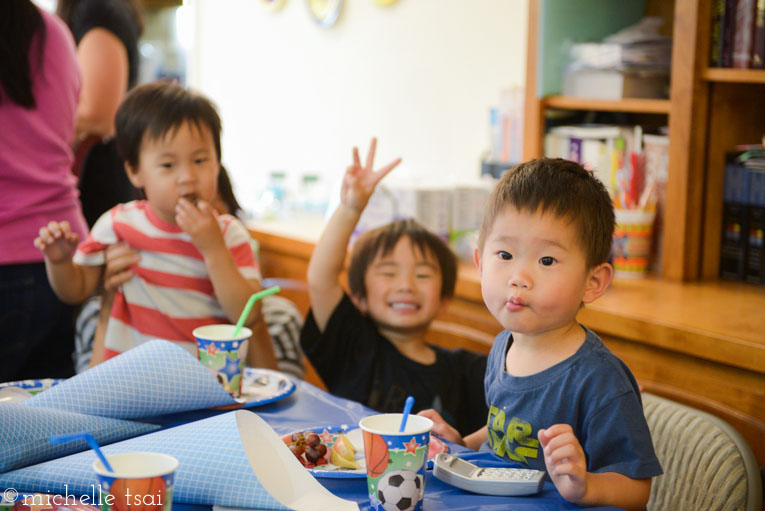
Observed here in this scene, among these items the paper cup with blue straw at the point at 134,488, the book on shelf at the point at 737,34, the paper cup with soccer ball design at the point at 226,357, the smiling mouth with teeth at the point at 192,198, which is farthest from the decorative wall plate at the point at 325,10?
the paper cup with blue straw at the point at 134,488

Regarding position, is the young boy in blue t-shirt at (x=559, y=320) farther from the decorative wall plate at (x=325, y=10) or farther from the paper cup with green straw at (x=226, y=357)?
the decorative wall plate at (x=325, y=10)

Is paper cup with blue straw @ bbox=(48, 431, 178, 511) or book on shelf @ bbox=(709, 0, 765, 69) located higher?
book on shelf @ bbox=(709, 0, 765, 69)

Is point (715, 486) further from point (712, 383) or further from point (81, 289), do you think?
point (81, 289)

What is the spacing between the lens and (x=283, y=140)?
14.2ft

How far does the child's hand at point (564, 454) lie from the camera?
0.98m

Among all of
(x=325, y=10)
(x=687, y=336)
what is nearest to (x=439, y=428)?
(x=687, y=336)

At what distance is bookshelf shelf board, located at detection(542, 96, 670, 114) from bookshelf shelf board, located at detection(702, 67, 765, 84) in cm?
13

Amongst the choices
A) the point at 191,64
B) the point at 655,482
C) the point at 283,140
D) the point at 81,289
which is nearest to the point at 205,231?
the point at 81,289

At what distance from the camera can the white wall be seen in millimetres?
3141

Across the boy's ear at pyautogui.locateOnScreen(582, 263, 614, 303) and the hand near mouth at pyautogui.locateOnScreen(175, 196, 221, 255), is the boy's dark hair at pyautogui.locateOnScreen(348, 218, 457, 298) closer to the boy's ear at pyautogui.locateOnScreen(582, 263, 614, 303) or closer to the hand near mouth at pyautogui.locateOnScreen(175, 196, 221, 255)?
the hand near mouth at pyautogui.locateOnScreen(175, 196, 221, 255)

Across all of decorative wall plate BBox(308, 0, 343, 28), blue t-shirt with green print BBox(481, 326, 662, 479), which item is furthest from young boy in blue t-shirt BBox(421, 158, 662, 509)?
decorative wall plate BBox(308, 0, 343, 28)

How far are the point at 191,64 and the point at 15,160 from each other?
3253 millimetres

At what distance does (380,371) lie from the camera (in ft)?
5.91

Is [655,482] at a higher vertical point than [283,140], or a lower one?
lower
